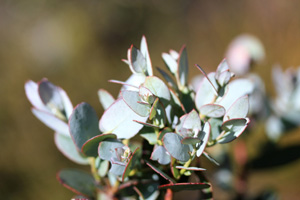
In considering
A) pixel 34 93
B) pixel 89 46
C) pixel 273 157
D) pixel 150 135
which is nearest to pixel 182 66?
pixel 150 135

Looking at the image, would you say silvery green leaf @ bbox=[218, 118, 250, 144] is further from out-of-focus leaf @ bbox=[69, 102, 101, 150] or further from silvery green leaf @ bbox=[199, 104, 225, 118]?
out-of-focus leaf @ bbox=[69, 102, 101, 150]

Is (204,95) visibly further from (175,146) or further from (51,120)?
(51,120)

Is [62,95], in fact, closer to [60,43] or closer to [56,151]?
[56,151]

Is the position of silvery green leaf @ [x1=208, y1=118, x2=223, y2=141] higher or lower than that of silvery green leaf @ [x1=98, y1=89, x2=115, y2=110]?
lower

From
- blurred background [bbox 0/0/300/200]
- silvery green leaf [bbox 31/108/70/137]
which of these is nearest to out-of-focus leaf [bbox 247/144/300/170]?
silvery green leaf [bbox 31/108/70/137]

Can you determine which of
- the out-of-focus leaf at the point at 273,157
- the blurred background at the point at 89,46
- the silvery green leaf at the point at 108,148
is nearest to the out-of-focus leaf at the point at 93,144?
the silvery green leaf at the point at 108,148
